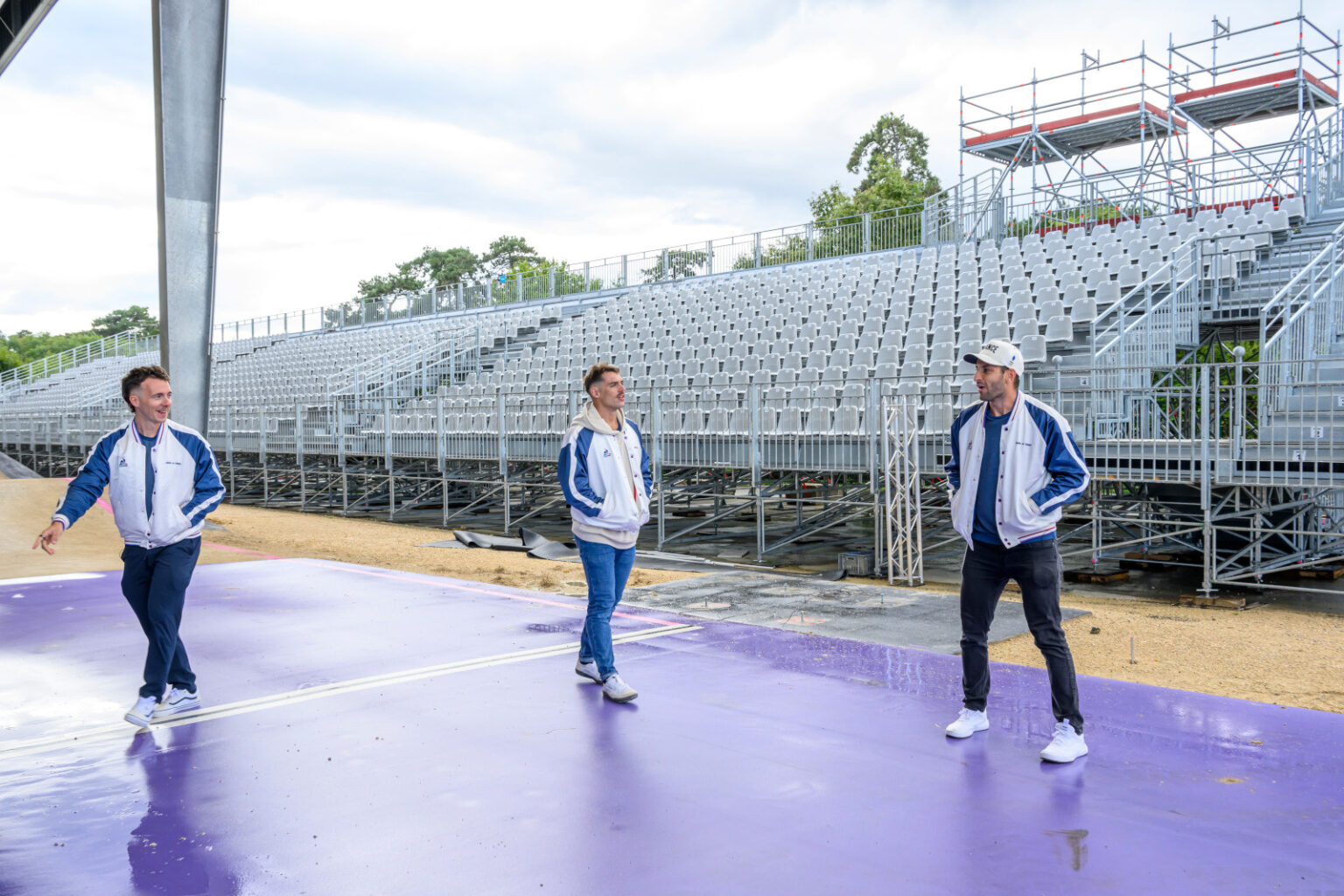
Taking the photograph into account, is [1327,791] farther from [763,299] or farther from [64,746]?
[763,299]

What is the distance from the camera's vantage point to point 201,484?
17.2ft

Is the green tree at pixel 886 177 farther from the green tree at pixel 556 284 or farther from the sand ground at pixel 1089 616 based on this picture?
the sand ground at pixel 1089 616

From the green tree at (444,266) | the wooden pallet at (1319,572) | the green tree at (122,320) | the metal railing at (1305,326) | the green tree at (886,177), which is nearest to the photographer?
the metal railing at (1305,326)

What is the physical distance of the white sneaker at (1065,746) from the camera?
4406 millimetres

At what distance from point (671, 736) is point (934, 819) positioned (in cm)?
148

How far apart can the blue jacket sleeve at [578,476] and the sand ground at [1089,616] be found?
315 cm

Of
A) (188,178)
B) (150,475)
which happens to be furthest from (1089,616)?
(188,178)

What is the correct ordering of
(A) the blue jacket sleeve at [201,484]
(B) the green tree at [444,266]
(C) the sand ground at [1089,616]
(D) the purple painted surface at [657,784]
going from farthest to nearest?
(B) the green tree at [444,266] → (C) the sand ground at [1089,616] → (A) the blue jacket sleeve at [201,484] → (D) the purple painted surface at [657,784]

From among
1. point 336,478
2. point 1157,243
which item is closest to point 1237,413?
point 1157,243

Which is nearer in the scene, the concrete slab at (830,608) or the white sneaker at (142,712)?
the white sneaker at (142,712)

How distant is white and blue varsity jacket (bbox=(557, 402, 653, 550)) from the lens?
17.9 ft

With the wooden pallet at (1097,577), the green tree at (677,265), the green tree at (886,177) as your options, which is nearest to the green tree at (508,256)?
the green tree at (886,177)

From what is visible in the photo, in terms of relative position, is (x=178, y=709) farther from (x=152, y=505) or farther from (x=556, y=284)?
(x=556, y=284)

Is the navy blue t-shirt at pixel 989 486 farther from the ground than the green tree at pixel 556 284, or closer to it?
closer to it
